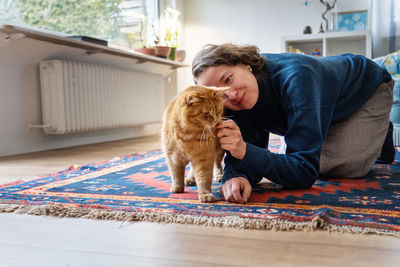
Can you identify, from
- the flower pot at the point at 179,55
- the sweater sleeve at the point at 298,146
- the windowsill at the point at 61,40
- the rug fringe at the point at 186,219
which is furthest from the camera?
the flower pot at the point at 179,55

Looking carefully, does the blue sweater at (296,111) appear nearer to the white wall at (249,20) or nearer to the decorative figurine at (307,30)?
the decorative figurine at (307,30)

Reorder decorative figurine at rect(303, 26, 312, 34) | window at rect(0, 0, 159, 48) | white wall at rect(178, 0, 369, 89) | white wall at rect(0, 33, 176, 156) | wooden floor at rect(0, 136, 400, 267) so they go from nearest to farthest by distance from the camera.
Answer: wooden floor at rect(0, 136, 400, 267), white wall at rect(0, 33, 176, 156), window at rect(0, 0, 159, 48), decorative figurine at rect(303, 26, 312, 34), white wall at rect(178, 0, 369, 89)

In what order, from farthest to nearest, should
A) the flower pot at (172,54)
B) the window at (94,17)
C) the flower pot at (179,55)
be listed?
the flower pot at (179,55) < the flower pot at (172,54) < the window at (94,17)

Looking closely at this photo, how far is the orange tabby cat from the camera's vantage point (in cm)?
109

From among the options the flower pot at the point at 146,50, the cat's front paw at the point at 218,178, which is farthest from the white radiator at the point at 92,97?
the cat's front paw at the point at 218,178

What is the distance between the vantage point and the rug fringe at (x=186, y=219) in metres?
0.89

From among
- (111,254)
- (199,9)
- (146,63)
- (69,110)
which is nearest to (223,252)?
(111,254)

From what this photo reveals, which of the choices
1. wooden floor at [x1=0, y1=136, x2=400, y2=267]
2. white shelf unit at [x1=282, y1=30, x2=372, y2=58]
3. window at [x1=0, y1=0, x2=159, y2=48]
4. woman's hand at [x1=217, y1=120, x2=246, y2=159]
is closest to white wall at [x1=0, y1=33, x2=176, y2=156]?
window at [x1=0, y1=0, x2=159, y2=48]

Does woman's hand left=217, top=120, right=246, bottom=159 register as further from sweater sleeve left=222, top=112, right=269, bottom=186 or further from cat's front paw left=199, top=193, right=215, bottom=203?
cat's front paw left=199, top=193, right=215, bottom=203

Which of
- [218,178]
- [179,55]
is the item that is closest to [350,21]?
[179,55]

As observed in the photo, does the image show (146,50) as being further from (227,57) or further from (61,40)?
(227,57)

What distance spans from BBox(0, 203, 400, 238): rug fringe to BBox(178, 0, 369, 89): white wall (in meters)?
4.16

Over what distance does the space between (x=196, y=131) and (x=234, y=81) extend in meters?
0.26

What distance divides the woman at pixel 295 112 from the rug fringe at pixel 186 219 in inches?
7.8
